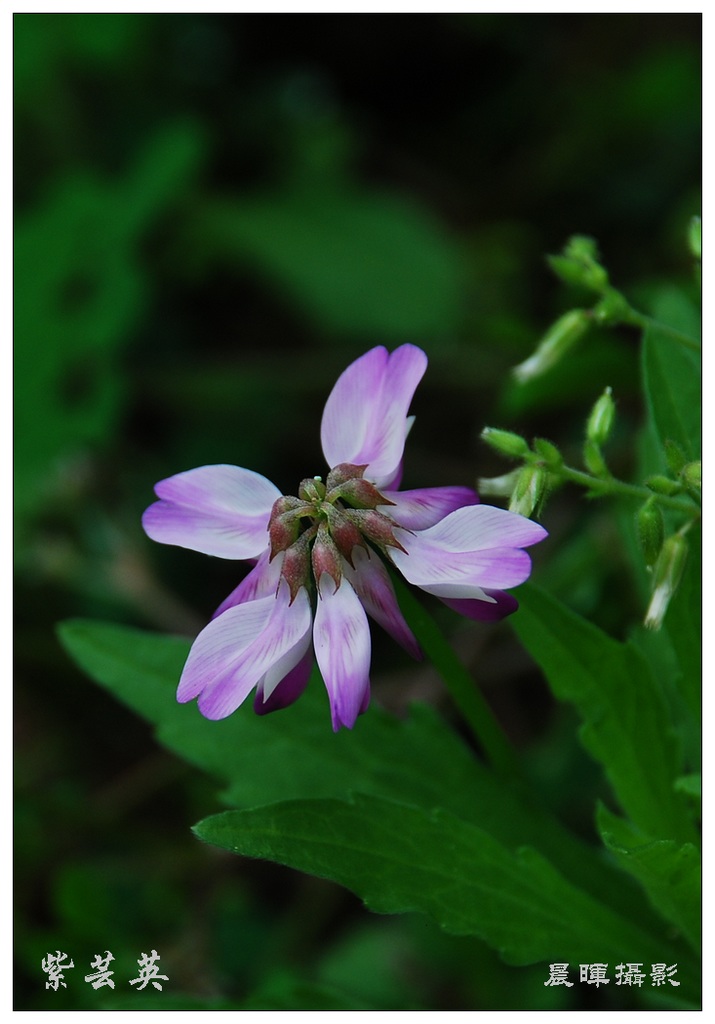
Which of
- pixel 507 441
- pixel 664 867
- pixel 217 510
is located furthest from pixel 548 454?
pixel 664 867

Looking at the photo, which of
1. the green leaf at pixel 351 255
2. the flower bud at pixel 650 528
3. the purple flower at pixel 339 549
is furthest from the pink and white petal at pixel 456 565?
the green leaf at pixel 351 255

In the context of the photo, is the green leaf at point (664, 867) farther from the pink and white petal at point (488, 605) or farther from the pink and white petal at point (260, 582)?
the pink and white petal at point (260, 582)

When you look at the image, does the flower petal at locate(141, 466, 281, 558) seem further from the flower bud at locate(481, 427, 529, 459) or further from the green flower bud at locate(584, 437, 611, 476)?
the green flower bud at locate(584, 437, 611, 476)

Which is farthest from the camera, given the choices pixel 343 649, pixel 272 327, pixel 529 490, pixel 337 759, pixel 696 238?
pixel 272 327

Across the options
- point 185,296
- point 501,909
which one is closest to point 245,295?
point 185,296

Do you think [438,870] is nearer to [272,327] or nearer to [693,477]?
[693,477]
